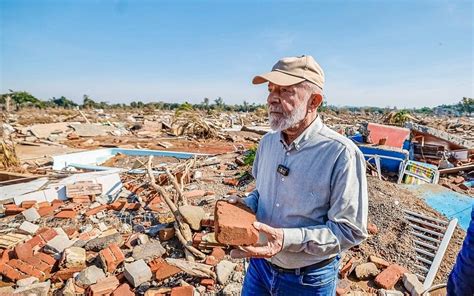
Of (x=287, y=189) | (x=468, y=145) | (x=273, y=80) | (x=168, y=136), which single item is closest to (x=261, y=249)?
(x=287, y=189)

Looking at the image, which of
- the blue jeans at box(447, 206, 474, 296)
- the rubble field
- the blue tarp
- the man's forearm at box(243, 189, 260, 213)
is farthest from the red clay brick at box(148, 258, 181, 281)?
the blue tarp

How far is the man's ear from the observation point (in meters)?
1.57

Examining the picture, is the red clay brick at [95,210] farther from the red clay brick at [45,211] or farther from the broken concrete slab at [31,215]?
the broken concrete slab at [31,215]

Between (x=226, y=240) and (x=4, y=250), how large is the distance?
3819 mm

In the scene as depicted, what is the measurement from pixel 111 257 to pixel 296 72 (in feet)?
10.1

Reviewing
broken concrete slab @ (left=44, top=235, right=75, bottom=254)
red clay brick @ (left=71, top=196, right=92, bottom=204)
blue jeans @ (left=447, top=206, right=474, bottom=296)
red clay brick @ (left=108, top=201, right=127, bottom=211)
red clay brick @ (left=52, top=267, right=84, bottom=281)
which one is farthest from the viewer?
red clay brick @ (left=71, top=196, right=92, bottom=204)

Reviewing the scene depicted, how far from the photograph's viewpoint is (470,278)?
1.19 metres

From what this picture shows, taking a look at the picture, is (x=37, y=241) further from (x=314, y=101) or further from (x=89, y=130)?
(x=89, y=130)

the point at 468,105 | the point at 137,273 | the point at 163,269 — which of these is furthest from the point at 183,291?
the point at 468,105

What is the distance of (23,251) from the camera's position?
3.54 meters

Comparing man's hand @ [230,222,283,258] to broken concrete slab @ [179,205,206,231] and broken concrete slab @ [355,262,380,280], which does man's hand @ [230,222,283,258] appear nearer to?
broken concrete slab @ [355,262,380,280]

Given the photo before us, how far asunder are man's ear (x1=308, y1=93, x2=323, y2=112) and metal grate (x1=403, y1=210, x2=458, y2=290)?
9.26 feet

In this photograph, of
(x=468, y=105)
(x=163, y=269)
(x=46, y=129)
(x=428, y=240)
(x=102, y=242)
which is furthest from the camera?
(x=468, y=105)

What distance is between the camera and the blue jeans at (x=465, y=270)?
Answer: 1.17m
